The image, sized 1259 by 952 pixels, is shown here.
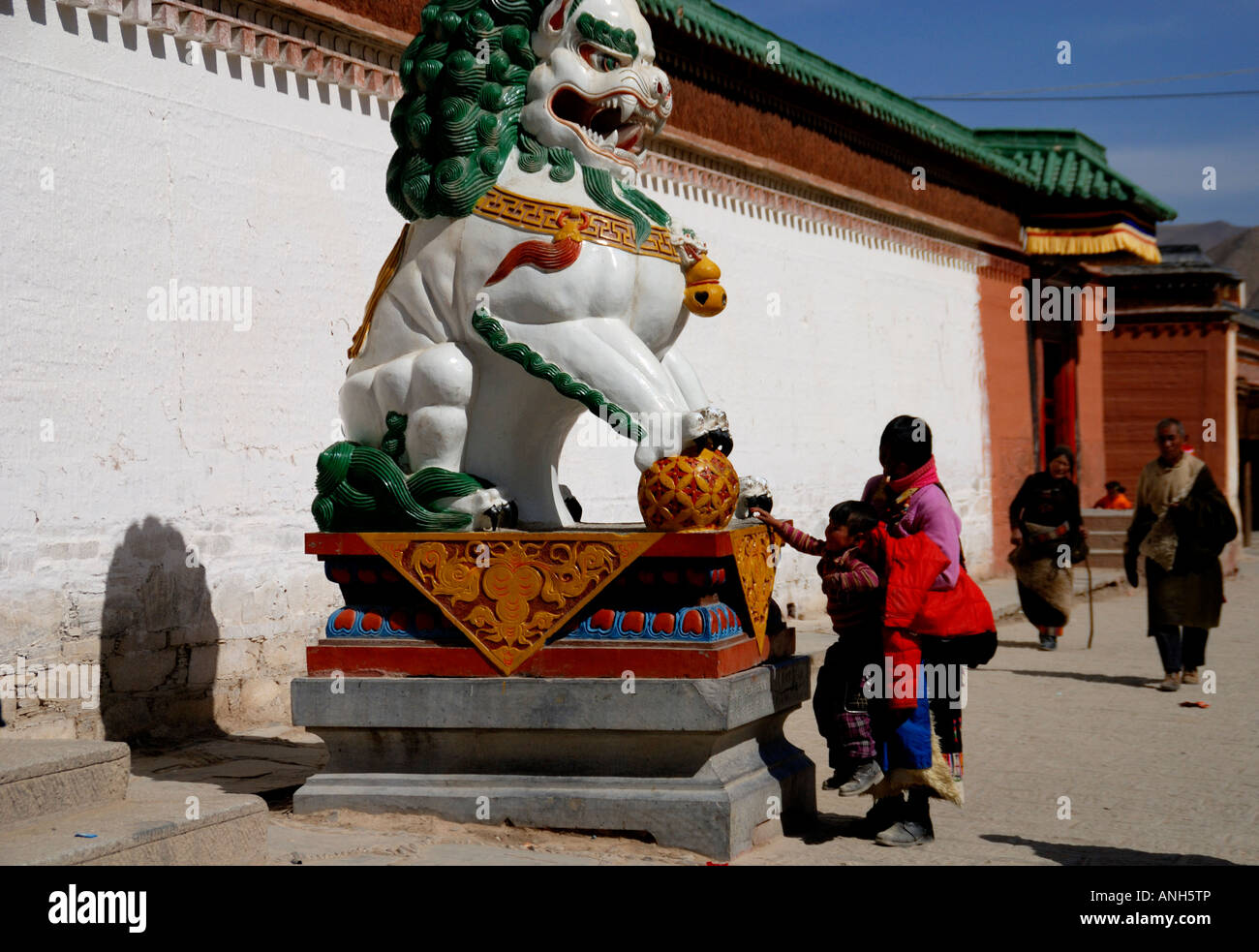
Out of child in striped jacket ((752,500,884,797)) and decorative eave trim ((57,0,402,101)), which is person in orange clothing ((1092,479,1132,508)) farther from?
child in striped jacket ((752,500,884,797))

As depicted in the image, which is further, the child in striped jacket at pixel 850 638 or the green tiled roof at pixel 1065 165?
the green tiled roof at pixel 1065 165

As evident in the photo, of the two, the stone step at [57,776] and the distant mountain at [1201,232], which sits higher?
the distant mountain at [1201,232]

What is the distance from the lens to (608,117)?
4852 millimetres

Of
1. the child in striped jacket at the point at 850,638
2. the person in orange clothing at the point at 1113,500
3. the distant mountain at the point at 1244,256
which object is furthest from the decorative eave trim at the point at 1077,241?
the distant mountain at the point at 1244,256

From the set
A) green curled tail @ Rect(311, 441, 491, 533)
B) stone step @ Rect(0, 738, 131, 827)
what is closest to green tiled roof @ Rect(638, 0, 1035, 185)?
green curled tail @ Rect(311, 441, 491, 533)

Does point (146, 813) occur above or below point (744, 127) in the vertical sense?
below

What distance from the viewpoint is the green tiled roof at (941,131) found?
988 cm

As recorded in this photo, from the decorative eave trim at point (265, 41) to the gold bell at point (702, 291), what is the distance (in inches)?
92.8

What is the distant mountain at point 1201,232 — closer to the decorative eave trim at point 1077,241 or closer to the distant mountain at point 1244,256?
the distant mountain at point 1244,256

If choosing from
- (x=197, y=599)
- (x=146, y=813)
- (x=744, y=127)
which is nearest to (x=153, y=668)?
(x=197, y=599)

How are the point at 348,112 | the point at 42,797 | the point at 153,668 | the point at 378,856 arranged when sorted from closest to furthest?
the point at 42,797, the point at 378,856, the point at 153,668, the point at 348,112

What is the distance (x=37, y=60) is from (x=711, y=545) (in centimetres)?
346
